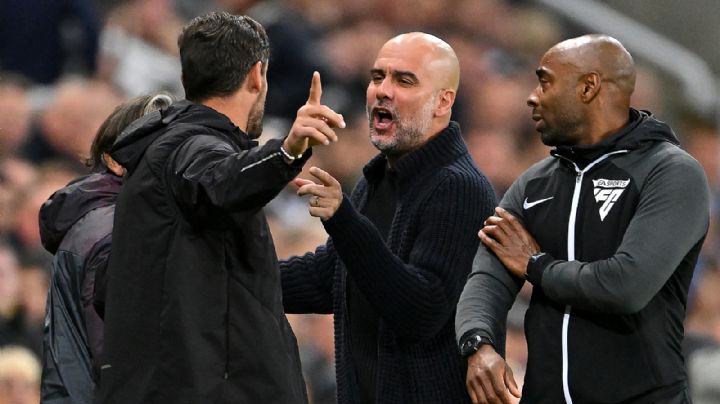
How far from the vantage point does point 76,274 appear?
3412mm

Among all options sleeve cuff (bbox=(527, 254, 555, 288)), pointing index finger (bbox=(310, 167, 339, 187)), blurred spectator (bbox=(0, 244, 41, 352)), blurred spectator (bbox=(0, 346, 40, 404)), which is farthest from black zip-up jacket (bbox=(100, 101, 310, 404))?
blurred spectator (bbox=(0, 244, 41, 352))

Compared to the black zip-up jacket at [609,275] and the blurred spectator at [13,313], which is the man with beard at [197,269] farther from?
the blurred spectator at [13,313]

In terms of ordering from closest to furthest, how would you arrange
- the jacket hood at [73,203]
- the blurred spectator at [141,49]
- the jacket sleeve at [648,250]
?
the jacket sleeve at [648,250] < the jacket hood at [73,203] < the blurred spectator at [141,49]

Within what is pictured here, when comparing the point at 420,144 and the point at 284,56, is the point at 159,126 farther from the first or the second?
the point at 284,56

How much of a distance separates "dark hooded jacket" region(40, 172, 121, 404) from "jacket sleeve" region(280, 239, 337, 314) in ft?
1.86

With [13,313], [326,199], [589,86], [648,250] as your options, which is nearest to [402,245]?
[326,199]

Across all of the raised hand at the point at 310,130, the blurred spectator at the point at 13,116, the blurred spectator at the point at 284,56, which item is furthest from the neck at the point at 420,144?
the blurred spectator at the point at 284,56

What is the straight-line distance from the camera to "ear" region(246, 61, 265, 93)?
2.97 m

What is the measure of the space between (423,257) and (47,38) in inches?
133

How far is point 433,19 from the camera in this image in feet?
24.2

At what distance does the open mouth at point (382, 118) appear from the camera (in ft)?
11.7

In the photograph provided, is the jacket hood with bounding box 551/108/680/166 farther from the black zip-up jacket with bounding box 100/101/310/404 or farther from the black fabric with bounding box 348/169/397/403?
the black zip-up jacket with bounding box 100/101/310/404

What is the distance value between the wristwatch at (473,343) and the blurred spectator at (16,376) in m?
2.52

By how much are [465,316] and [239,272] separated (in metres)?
0.58
